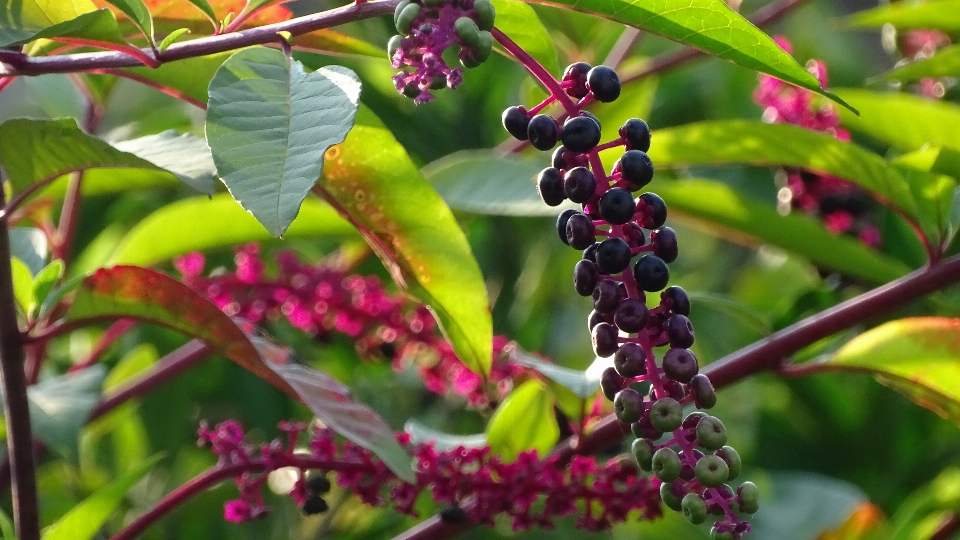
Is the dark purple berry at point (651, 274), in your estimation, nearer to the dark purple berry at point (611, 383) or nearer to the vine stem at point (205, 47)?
the dark purple berry at point (611, 383)

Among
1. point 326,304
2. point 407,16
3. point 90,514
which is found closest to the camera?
point 407,16

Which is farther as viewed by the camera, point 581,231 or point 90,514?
point 90,514

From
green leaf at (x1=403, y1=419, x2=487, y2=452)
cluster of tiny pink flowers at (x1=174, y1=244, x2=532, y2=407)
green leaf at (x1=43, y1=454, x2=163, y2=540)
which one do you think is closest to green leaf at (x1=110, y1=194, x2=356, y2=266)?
cluster of tiny pink flowers at (x1=174, y1=244, x2=532, y2=407)

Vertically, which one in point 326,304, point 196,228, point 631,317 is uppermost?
point 631,317

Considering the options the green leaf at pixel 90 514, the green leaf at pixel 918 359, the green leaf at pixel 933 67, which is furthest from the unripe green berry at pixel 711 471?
the green leaf at pixel 933 67

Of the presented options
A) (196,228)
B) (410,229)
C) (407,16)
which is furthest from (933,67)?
(196,228)

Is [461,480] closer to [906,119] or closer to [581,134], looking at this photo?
[581,134]

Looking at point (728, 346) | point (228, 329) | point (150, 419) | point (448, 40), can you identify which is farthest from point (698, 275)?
point (448, 40)
